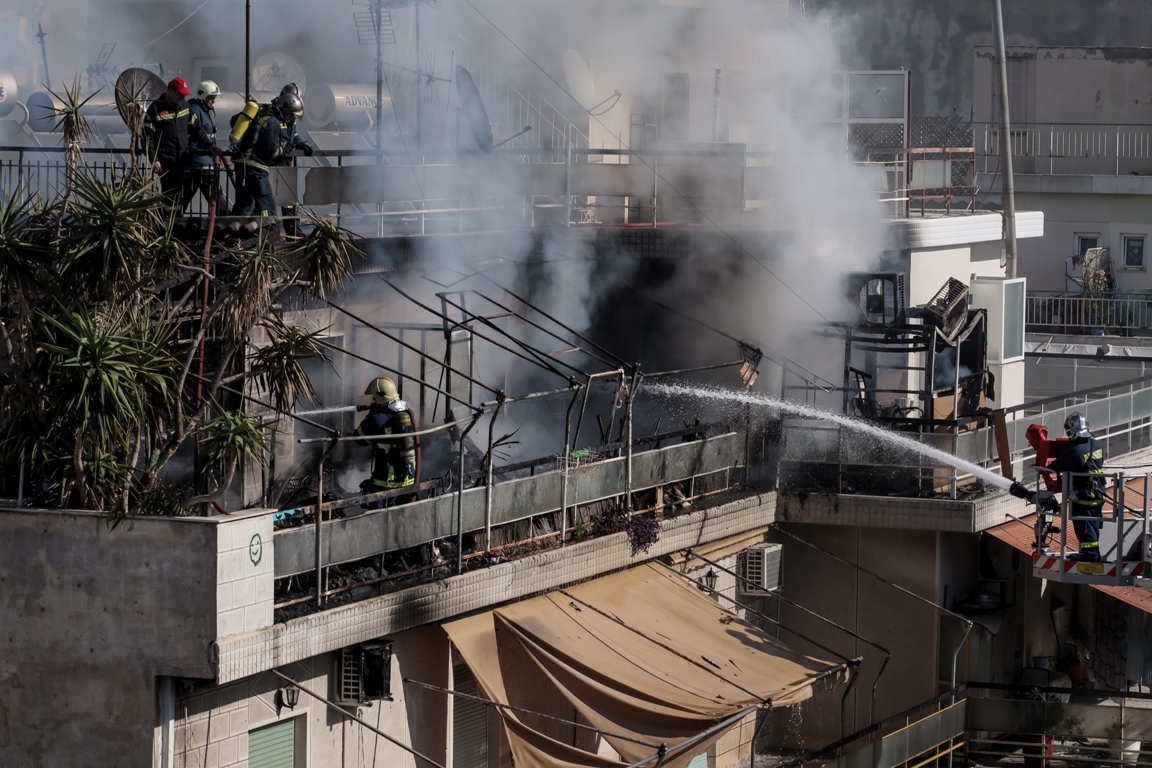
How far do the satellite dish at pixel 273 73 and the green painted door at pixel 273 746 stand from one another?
549 inches

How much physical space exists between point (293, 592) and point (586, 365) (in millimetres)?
7210

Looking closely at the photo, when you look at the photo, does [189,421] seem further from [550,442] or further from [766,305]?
[766,305]

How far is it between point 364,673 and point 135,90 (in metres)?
7.27

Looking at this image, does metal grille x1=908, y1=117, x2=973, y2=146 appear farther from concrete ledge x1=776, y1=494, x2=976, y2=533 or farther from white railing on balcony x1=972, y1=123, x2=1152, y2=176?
concrete ledge x1=776, y1=494, x2=976, y2=533

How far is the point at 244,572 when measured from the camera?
11.4 m

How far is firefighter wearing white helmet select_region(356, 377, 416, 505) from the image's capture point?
44.5ft

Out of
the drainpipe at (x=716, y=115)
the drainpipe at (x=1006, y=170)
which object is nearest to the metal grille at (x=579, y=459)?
the drainpipe at (x=716, y=115)

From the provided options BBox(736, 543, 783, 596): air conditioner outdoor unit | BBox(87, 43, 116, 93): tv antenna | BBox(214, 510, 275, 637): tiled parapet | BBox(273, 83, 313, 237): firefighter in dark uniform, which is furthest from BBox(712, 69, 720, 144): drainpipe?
BBox(214, 510, 275, 637): tiled parapet

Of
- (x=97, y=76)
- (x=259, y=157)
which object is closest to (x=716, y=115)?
(x=259, y=157)

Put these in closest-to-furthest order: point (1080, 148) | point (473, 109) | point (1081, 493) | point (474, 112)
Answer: point (1081, 493) < point (474, 112) < point (473, 109) < point (1080, 148)

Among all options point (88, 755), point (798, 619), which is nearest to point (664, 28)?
point (798, 619)

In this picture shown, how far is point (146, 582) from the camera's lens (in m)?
11.3

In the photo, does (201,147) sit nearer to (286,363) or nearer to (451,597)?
(286,363)

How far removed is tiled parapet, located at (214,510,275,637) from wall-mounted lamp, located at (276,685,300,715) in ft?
2.34
